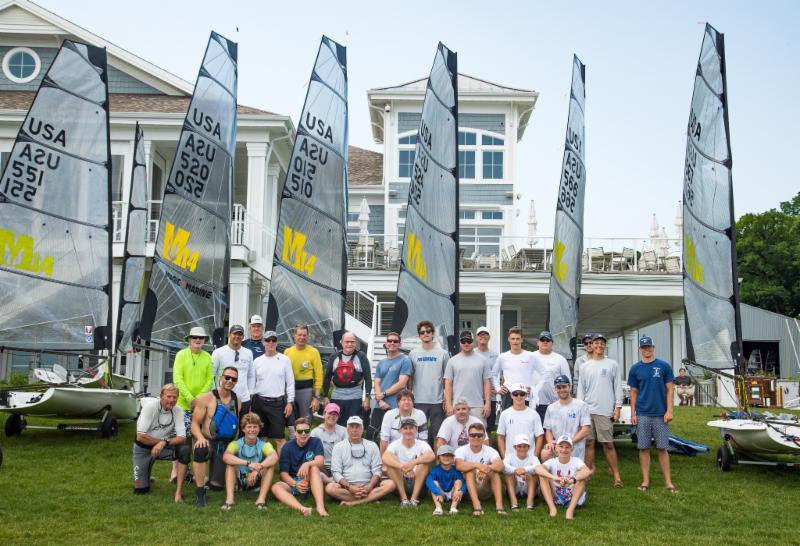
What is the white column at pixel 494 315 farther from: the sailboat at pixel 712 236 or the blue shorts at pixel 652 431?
the blue shorts at pixel 652 431

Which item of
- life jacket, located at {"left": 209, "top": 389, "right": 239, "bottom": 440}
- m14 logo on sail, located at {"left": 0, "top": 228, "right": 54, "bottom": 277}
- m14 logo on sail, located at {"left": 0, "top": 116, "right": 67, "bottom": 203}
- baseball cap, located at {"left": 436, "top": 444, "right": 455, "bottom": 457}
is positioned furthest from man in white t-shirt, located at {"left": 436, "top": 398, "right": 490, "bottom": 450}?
m14 logo on sail, located at {"left": 0, "top": 116, "right": 67, "bottom": 203}

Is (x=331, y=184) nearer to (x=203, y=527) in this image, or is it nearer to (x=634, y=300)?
(x=203, y=527)

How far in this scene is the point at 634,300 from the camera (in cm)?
2058

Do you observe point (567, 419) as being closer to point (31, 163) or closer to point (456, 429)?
point (456, 429)

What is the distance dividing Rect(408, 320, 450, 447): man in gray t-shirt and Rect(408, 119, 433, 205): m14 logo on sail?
8.36 ft

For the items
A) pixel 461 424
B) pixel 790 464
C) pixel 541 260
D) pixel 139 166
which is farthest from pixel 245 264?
pixel 790 464

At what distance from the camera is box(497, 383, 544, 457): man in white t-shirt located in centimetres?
760

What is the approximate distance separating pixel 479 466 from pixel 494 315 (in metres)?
12.3

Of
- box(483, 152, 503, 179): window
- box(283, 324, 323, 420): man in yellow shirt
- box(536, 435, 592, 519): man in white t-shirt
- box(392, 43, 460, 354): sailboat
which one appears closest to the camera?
box(536, 435, 592, 519): man in white t-shirt

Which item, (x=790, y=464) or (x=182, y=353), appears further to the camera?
(x=790, y=464)

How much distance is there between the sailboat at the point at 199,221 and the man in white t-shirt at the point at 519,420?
4.10 m

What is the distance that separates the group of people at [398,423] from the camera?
7258 mm

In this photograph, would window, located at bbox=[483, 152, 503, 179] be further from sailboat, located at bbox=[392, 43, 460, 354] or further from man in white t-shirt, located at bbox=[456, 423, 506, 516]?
man in white t-shirt, located at bbox=[456, 423, 506, 516]

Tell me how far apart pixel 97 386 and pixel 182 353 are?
4288 millimetres
